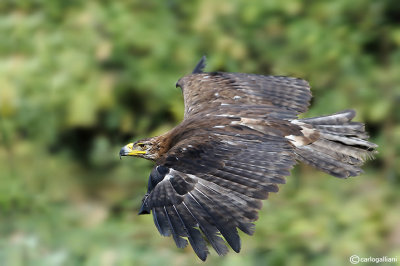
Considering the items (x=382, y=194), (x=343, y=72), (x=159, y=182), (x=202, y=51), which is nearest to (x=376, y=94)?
(x=343, y=72)

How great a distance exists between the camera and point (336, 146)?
22.2 ft

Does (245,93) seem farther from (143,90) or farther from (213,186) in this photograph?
(143,90)

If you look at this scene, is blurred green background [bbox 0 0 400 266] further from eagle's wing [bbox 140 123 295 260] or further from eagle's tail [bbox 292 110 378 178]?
eagle's wing [bbox 140 123 295 260]

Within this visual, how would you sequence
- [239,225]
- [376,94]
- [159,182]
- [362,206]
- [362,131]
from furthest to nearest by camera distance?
[376,94], [362,206], [362,131], [159,182], [239,225]

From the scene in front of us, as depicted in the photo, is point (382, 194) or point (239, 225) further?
point (382, 194)

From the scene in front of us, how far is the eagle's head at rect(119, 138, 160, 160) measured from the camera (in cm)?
717

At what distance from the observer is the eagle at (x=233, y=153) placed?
5691mm

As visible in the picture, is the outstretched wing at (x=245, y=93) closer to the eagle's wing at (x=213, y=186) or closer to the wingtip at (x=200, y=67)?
the wingtip at (x=200, y=67)

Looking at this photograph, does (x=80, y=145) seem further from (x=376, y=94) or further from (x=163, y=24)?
(x=376, y=94)

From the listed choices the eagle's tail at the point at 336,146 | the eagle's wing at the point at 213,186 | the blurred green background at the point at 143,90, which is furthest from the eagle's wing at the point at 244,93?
the blurred green background at the point at 143,90

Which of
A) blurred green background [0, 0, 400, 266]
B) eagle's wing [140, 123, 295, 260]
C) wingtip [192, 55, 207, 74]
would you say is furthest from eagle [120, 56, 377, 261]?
blurred green background [0, 0, 400, 266]

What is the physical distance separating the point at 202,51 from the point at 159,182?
4.85 meters

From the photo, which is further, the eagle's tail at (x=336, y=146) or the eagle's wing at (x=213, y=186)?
the eagle's tail at (x=336, y=146)

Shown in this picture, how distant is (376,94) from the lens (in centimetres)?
1009
